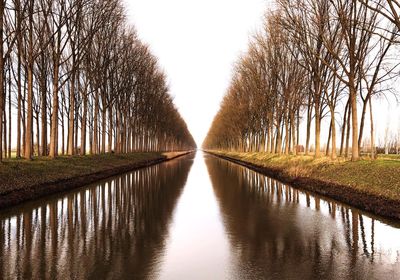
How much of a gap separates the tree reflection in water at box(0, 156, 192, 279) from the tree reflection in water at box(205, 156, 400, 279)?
5.99ft

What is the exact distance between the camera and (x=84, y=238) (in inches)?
328

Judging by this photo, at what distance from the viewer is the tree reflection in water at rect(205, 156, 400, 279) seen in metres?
6.25

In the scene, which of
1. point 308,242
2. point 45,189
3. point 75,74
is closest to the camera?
point 308,242

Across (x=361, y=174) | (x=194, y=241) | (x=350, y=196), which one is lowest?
(x=194, y=241)

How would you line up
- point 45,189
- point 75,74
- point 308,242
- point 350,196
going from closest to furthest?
point 308,242 → point 350,196 → point 45,189 → point 75,74

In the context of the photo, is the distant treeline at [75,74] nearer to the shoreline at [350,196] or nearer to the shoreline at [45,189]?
the shoreline at [45,189]

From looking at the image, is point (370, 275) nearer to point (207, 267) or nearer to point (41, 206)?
point (207, 267)

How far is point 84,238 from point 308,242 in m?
5.00

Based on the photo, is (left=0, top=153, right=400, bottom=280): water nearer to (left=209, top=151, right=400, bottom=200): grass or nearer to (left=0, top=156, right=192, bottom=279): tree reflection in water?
(left=0, top=156, right=192, bottom=279): tree reflection in water

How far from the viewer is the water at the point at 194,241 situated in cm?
621

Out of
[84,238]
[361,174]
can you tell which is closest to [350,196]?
[361,174]

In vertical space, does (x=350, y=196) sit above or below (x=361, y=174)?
below

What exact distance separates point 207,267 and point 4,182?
10993mm

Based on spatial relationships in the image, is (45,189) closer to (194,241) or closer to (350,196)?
(194,241)
